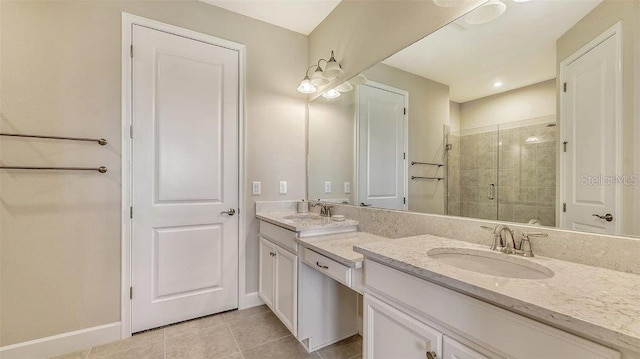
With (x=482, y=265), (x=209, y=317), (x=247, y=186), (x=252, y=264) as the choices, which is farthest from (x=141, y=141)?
(x=482, y=265)

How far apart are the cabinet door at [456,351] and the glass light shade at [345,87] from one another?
1881 millimetres

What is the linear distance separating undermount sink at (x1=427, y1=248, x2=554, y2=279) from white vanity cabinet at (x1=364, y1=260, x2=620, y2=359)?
0.25m

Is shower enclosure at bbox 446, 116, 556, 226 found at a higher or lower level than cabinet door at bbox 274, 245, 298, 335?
higher

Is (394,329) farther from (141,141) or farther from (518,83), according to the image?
(141,141)

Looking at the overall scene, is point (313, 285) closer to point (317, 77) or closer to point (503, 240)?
point (503, 240)

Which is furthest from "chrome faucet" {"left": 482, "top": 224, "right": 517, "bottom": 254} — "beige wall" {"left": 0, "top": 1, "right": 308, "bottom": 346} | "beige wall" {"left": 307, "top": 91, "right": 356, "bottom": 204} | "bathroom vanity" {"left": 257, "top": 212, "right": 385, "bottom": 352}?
"beige wall" {"left": 0, "top": 1, "right": 308, "bottom": 346}

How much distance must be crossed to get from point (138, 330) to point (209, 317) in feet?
1.62

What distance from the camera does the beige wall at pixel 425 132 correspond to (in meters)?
1.53

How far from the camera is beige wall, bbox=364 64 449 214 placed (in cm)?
153

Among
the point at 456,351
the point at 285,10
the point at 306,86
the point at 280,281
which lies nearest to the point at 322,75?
the point at 306,86

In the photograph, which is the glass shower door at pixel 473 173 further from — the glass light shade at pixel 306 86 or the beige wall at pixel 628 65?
the glass light shade at pixel 306 86

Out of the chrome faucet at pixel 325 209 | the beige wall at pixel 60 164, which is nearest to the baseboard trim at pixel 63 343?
the beige wall at pixel 60 164

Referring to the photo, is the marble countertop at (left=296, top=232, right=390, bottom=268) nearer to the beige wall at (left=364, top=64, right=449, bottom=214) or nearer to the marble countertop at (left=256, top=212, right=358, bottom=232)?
the marble countertop at (left=256, top=212, right=358, bottom=232)

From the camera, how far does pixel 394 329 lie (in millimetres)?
1045
